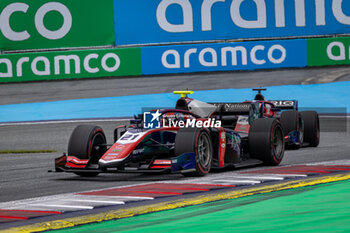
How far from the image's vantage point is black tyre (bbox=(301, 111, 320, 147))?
1447 cm

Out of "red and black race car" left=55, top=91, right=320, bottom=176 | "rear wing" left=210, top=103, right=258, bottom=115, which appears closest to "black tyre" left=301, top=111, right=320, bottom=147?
"rear wing" left=210, top=103, right=258, bottom=115

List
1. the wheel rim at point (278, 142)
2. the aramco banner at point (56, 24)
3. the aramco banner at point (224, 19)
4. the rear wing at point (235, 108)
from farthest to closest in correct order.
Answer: the aramco banner at point (56, 24) → the aramco banner at point (224, 19) → the rear wing at point (235, 108) → the wheel rim at point (278, 142)

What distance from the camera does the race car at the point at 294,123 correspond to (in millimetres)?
14046

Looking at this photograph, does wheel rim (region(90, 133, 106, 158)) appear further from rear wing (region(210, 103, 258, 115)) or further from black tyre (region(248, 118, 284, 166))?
rear wing (region(210, 103, 258, 115))

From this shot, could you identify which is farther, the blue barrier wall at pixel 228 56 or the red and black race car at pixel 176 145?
the blue barrier wall at pixel 228 56

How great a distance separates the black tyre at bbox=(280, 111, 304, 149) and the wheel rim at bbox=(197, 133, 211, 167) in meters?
4.44

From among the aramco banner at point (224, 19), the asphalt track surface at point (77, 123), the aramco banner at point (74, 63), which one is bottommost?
the asphalt track surface at point (77, 123)

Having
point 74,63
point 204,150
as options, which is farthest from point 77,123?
point 204,150

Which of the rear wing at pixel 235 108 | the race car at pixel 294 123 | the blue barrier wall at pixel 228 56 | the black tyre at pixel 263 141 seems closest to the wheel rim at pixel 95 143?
the black tyre at pixel 263 141

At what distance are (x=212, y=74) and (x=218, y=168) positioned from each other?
14560 mm

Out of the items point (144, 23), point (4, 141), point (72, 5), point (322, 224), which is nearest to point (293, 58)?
point (144, 23)

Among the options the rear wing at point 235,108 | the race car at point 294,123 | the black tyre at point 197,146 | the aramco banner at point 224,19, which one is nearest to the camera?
the black tyre at point 197,146

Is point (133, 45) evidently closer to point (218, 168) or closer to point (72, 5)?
point (72, 5)

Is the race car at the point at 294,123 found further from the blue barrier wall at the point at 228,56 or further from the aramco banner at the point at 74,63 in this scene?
the aramco banner at the point at 74,63
